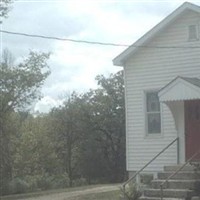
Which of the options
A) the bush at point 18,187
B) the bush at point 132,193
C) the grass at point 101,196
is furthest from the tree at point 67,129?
the bush at point 132,193

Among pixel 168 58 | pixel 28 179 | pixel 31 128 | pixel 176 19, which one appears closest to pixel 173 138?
pixel 168 58

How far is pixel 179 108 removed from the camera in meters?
20.1

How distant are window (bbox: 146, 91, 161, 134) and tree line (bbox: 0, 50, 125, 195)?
967 centimetres

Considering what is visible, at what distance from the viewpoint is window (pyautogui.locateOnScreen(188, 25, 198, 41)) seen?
66.4 ft

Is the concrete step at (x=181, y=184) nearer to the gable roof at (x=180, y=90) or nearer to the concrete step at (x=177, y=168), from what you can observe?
the concrete step at (x=177, y=168)

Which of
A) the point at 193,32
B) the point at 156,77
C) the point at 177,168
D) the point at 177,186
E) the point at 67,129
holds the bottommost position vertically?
the point at 177,186

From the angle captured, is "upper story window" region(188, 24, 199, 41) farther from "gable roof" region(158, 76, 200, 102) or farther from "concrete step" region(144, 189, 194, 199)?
"concrete step" region(144, 189, 194, 199)

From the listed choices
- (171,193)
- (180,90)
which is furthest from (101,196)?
(180,90)

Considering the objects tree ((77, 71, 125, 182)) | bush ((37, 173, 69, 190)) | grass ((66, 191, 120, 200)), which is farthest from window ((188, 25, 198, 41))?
tree ((77, 71, 125, 182))

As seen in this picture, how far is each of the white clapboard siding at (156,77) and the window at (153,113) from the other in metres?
0.18

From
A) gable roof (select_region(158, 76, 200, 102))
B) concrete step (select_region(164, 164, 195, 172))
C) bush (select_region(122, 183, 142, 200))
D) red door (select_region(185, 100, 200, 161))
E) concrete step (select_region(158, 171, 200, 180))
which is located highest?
gable roof (select_region(158, 76, 200, 102))

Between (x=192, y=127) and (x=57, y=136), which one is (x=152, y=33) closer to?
(x=192, y=127)

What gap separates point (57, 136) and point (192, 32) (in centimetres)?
1737

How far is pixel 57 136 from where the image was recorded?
36125 mm
